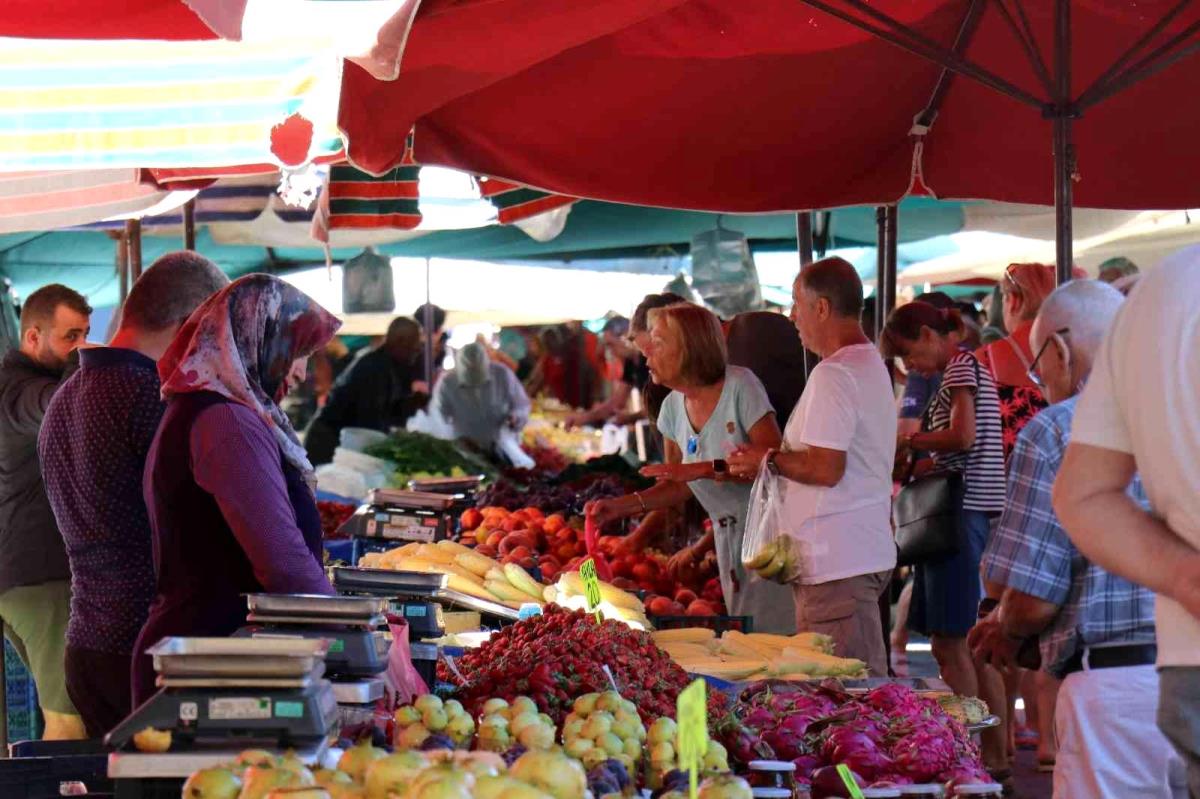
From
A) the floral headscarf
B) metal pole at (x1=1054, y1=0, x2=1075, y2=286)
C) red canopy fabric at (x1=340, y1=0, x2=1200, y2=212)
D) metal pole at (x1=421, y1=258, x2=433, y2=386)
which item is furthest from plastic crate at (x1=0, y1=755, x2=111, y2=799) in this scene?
metal pole at (x1=421, y1=258, x2=433, y2=386)

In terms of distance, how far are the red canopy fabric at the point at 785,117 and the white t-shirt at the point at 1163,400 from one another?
246cm

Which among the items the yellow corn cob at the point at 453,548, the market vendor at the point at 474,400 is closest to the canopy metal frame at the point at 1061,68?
the yellow corn cob at the point at 453,548

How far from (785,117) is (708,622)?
6.97ft

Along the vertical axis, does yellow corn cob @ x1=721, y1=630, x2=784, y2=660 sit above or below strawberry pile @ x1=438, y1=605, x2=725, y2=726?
below

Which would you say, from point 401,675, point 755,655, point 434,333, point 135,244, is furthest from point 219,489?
point 434,333

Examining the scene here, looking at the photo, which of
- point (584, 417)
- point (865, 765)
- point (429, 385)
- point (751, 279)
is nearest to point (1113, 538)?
point (865, 765)

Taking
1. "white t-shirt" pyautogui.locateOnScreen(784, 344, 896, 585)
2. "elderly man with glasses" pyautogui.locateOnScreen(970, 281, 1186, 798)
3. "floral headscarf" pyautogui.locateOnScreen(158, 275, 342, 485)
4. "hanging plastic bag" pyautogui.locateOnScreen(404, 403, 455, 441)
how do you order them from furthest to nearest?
"hanging plastic bag" pyautogui.locateOnScreen(404, 403, 455, 441), "white t-shirt" pyautogui.locateOnScreen(784, 344, 896, 585), "elderly man with glasses" pyautogui.locateOnScreen(970, 281, 1186, 798), "floral headscarf" pyautogui.locateOnScreen(158, 275, 342, 485)

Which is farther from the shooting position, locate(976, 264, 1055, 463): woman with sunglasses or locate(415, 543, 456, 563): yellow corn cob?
locate(976, 264, 1055, 463): woman with sunglasses

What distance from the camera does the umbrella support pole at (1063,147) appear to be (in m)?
4.77

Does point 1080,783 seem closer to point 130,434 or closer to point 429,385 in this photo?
point 130,434

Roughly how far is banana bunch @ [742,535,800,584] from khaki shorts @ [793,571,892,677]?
3.9 inches

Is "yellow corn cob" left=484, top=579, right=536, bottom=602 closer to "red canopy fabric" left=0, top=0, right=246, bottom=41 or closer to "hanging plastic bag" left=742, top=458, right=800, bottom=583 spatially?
"hanging plastic bag" left=742, top=458, right=800, bottom=583

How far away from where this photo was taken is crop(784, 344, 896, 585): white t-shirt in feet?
16.1

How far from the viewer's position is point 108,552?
4125mm
